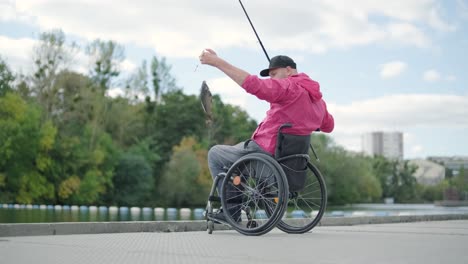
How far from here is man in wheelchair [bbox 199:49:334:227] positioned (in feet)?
14.6

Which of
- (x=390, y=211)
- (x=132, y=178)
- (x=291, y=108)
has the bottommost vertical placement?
(x=390, y=211)

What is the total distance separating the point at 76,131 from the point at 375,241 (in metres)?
46.9

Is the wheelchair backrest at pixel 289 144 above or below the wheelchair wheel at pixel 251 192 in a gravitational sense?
above

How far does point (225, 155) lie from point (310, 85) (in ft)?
2.63

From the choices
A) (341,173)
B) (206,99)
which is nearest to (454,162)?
(341,173)

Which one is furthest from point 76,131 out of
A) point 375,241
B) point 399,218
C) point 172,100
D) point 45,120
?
point 375,241

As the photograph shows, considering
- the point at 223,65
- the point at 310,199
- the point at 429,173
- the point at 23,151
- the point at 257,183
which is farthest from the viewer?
the point at 429,173

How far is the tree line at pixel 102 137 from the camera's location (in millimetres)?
43188

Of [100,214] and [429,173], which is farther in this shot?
[429,173]

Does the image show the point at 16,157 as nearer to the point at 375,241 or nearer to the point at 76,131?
A: the point at 76,131

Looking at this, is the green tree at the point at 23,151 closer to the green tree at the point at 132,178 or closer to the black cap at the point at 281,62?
the green tree at the point at 132,178

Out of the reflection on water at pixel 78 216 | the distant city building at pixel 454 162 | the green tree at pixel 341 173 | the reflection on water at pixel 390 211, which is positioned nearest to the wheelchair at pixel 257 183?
the reflection on water at pixel 390 211

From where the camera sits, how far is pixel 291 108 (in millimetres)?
4680

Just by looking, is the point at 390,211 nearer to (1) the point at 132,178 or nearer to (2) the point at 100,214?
(2) the point at 100,214
